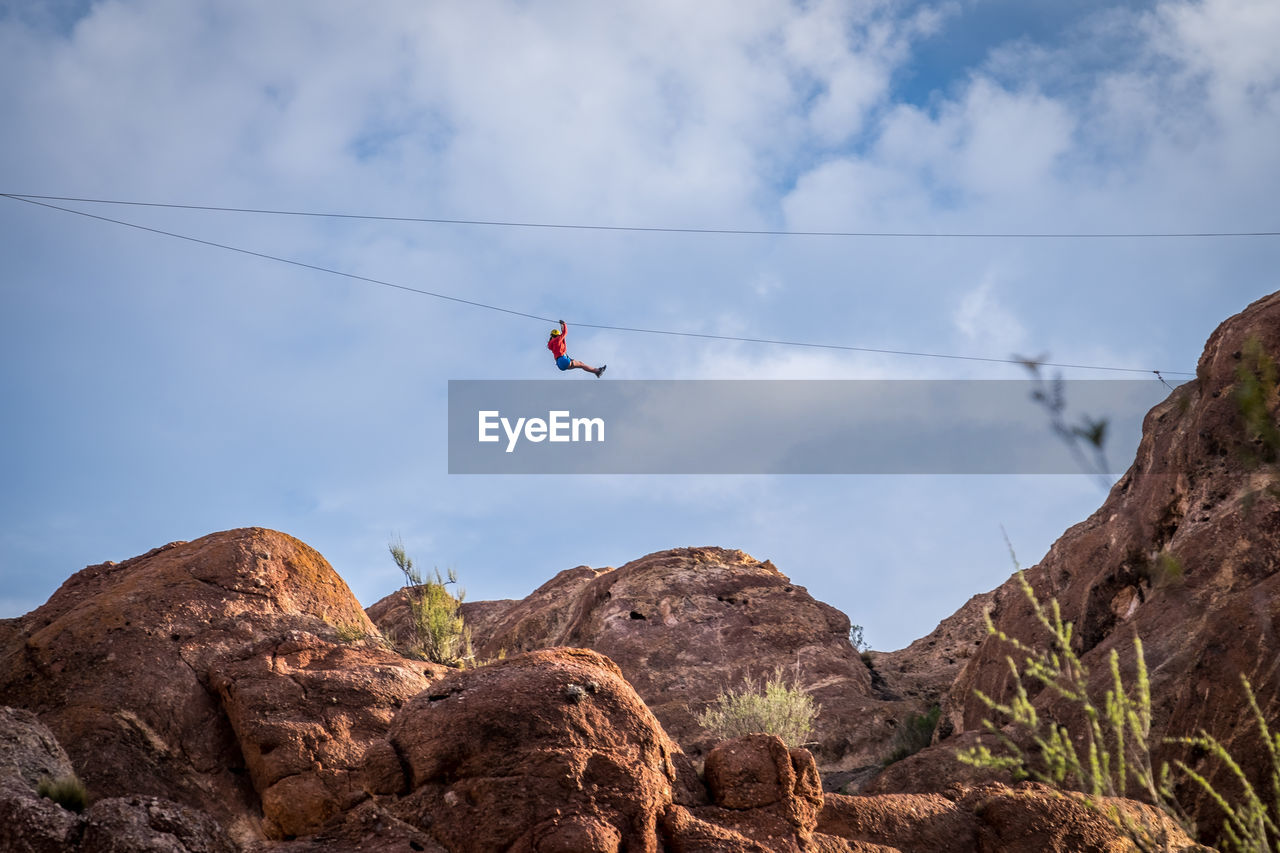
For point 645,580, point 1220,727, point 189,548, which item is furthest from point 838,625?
point 189,548

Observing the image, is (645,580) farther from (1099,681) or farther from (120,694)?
(120,694)

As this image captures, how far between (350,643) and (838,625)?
15.5 m

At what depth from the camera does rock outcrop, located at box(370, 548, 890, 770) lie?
2128 cm

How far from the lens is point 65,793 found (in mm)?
8039

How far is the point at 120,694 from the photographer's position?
11.0 metres

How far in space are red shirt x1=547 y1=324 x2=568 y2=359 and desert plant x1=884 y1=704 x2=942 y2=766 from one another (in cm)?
933

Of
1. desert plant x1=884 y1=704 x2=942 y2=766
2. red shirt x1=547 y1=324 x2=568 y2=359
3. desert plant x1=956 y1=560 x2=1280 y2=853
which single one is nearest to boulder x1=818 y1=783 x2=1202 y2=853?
desert plant x1=956 y1=560 x2=1280 y2=853

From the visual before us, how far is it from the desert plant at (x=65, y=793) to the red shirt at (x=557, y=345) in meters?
11.8

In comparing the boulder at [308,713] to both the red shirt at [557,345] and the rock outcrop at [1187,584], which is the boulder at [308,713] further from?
the red shirt at [557,345]

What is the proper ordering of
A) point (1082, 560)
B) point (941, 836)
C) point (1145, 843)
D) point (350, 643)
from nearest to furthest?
point (1145, 843), point (941, 836), point (350, 643), point (1082, 560)

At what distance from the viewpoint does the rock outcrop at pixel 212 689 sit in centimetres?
1022

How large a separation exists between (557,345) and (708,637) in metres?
8.73

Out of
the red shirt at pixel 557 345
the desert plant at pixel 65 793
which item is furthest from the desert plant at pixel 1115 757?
the red shirt at pixel 557 345


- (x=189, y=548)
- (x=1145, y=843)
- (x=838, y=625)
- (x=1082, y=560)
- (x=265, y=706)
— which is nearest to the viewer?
(x=1145, y=843)
